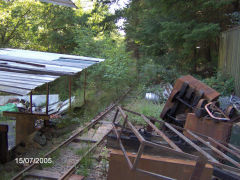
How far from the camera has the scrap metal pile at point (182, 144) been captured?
106 inches

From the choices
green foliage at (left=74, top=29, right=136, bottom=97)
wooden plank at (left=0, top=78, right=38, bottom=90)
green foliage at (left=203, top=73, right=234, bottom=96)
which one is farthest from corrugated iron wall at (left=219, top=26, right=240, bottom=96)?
wooden plank at (left=0, top=78, right=38, bottom=90)

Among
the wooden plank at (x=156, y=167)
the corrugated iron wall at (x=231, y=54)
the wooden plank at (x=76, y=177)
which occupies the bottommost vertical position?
the wooden plank at (x=76, y=177)

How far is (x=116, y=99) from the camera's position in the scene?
572 inches

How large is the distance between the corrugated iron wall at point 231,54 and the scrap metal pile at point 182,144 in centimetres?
513

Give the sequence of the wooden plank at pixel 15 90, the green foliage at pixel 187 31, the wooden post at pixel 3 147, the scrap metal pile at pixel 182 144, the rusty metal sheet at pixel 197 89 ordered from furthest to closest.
Result: the green foliage at pixel 187 31
the rusty metal sheet at pixel 197 89
the wooden post at pixel 3 147
the wooden plank at pixel 15 90
the scrap metal pile at pixel 182 144

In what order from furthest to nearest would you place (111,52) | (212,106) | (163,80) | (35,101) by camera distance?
(111,52) → (163,80) → (35,101) → (212,106)

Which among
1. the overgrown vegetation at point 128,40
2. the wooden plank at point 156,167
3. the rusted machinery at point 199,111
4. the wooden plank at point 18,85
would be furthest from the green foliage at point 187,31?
the wooden plank at point 156,167

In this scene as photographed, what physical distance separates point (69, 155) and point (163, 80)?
11.2 m

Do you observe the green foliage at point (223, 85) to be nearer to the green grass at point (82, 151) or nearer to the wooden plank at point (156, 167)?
the green grass at point (82, 151)

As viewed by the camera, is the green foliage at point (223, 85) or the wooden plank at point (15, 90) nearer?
the wooden plank at point (15, 90)

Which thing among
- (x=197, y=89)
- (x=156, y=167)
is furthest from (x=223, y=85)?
(x=156, y=167)

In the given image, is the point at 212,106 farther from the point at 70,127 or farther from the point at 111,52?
the point at 111,52

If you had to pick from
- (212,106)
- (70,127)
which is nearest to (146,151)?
(212,106)

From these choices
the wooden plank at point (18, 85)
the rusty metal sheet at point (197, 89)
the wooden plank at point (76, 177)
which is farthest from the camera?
the rusty metal sheet at point (197, 89)
